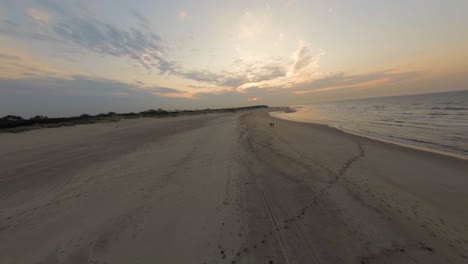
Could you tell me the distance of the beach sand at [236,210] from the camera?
2.93 m

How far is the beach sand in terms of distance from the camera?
2932 millimetres

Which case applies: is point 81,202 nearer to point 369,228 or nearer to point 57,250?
point 57,250

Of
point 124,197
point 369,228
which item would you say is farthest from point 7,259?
point 369,228

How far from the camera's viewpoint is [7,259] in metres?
2.86

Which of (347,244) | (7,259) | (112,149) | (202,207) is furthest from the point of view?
(112,149)

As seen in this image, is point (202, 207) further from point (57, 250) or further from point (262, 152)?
point (262, 152)

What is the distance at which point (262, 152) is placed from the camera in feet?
29.4

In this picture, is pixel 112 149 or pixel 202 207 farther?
pixel 112 149

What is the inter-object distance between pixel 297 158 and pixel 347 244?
198 inches

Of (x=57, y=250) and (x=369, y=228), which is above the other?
(x=57, y=250)

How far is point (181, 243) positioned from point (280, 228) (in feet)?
6.26

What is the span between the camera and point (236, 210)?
4094 millimetres

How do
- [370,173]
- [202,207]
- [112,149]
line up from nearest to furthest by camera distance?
[202,207] < [370,173] < [112,149]

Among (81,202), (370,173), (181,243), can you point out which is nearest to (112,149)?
(81,202)
